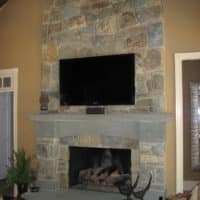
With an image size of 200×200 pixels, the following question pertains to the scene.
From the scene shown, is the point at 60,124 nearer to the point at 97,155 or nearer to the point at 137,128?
the point at 97,155

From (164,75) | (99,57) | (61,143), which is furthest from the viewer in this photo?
(61,143)

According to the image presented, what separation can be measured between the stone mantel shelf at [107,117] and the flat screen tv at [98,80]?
214 millimetres

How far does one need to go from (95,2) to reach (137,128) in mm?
2029

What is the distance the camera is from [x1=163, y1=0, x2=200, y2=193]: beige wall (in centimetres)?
482

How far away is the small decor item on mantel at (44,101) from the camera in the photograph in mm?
5727

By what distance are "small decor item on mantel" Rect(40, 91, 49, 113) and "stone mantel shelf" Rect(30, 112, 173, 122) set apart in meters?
0.16

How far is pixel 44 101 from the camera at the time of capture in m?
5.74

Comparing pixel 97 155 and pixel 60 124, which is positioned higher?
pixel 60 124

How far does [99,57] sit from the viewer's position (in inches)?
208

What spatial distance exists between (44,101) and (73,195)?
158 cm

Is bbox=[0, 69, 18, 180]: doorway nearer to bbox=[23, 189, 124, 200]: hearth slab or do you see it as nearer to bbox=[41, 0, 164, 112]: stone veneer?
bbox=[41, 0, 164, 112]: stone veneer

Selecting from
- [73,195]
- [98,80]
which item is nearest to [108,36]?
[98,80]

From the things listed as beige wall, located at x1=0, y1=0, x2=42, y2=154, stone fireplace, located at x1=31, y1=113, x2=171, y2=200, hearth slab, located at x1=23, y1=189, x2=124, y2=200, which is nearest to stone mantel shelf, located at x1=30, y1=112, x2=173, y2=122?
stone fireplace, located at x1=31, y1=113, x2=171, y2=200

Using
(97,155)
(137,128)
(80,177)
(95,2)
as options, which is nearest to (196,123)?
(137,128)
